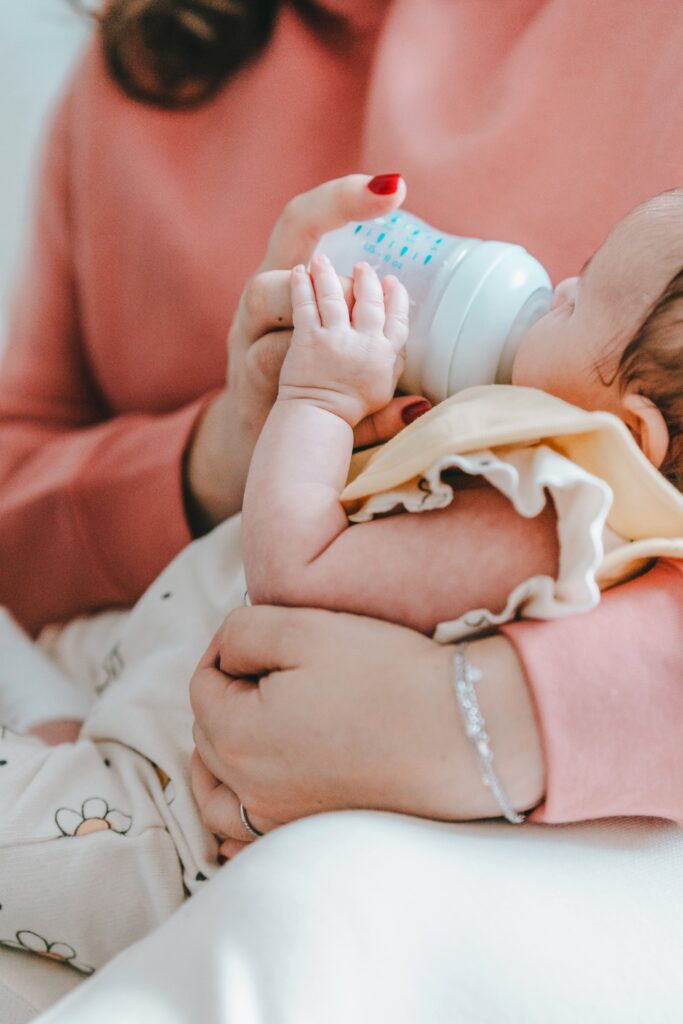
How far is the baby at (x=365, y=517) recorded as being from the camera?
0.54 m

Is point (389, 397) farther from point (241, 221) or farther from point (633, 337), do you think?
point (241, 221)

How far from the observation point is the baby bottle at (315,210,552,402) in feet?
2.15

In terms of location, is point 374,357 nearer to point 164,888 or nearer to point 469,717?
point 469,717

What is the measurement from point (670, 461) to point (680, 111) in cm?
37

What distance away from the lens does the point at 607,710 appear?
1.60 feet

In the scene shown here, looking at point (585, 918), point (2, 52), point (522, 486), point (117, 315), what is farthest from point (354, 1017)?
point (2, 52)

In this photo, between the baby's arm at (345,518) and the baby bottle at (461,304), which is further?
the baby bottle at (461,304)

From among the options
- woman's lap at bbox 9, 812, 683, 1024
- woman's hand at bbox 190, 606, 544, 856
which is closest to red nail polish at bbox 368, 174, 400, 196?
woman's hand at bbox 190, 606, 544, 856

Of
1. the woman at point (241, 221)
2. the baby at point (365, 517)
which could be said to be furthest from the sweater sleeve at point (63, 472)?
the baby at point (365, 517)

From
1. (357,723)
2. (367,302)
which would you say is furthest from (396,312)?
(357,723)

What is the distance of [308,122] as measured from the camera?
0.99m

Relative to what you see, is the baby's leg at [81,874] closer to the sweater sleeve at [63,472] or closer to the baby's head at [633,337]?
the sweater sleeve at [63,472]

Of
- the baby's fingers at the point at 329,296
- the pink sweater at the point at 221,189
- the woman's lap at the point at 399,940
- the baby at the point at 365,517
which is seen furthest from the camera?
the pink sweater at the point at 221,189

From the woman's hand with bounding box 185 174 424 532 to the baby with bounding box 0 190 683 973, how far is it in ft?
0.14
